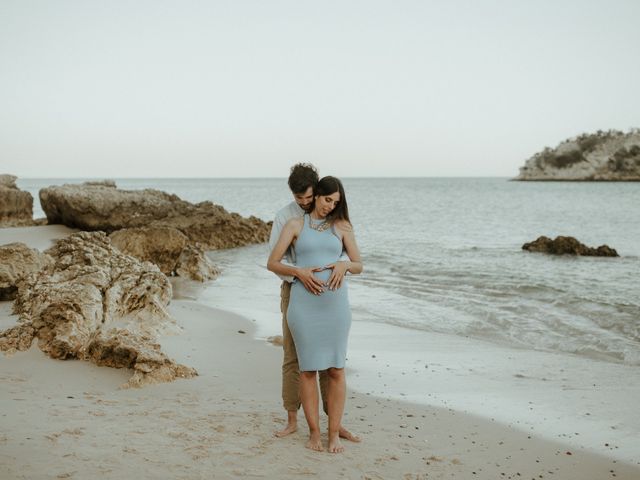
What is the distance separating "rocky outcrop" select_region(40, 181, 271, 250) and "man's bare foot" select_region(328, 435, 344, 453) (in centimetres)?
1616

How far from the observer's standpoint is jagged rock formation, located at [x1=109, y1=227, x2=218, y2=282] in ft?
A: 45.1

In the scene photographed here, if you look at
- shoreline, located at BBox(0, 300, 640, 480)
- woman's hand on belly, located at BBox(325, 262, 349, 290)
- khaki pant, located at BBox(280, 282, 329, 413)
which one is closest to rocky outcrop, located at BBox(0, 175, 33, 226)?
shoreline, located at BBox(0, 300, 640, 480)

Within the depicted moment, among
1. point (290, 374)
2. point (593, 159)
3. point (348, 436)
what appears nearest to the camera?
point (348, 436)

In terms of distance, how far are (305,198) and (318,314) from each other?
31.3 inches

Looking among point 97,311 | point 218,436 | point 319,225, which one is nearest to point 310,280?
point 319,225

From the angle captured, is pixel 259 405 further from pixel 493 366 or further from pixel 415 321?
pixel 415 321

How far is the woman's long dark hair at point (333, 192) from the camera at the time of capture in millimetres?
4125

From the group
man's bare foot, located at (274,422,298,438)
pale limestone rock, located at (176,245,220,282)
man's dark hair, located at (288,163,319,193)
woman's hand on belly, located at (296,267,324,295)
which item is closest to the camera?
woman's hand on belly, located at (296,267,324,295)

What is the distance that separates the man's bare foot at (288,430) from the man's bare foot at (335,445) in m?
0.36

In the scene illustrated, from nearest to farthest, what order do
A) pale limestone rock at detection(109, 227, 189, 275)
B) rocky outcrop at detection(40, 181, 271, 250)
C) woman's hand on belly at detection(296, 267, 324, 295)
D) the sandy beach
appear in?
the sandy beach, woman's hand on belly at detection(296, 267, 324, 295), pale limestone rock at detection(109, 227, 189, 275), rocky outcrop at detection(40, 181, 271, 250)

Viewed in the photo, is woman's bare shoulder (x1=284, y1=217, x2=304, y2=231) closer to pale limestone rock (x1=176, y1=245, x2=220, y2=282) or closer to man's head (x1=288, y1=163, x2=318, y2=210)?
man's head (x1=288, y1=163, x2=318, y2=210)

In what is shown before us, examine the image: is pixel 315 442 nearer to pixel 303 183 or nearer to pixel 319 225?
pixel 319 225

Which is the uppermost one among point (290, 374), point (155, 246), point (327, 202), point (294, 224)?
point (327, 202)

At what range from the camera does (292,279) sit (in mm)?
4188
